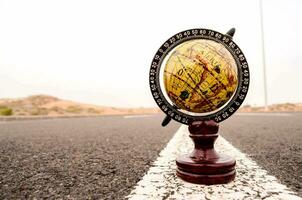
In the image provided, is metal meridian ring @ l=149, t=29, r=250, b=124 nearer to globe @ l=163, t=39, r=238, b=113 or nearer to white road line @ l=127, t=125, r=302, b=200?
globe @ l=163, t=39, r=238, b=113

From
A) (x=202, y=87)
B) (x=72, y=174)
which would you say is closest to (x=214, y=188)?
(x=202, y=87)

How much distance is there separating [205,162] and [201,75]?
0.60 meters

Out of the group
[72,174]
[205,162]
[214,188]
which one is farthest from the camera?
[72,174]

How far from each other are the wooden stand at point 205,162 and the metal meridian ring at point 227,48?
78 mm

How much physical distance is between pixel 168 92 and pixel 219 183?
0.71 metres

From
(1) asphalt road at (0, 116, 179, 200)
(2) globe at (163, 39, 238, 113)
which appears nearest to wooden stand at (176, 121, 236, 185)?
(2) globe at (163, 39, 238, 113)

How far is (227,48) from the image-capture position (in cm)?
233

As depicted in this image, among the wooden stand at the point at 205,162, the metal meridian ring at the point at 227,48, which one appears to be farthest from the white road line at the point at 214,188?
the metal meridian ring at the point at 227,48

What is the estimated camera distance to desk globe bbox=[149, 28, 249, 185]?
2.22 m

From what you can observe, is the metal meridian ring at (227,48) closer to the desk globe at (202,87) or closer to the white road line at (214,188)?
the desk globe at (202,87)

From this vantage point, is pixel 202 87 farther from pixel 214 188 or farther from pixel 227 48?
pixel 214 188

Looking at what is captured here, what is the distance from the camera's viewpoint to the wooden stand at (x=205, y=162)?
88.5 inches

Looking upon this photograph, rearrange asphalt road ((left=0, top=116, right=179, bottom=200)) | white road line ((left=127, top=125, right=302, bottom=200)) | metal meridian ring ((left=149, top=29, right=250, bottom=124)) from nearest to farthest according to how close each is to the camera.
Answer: white road line ((left=127, top=125, right=302, bottom=200)) < asphalt road ((left=0, top=116, right=179, bottom=200)) < metal meridian ring ((left=149, top=29, right=250, bottom=124))

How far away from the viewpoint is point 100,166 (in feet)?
10.2
